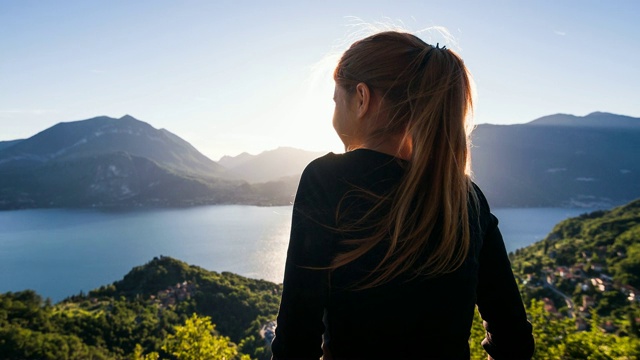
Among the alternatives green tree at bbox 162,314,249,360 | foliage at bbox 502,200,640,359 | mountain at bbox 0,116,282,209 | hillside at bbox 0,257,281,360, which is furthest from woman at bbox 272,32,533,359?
mountain at bbox 0,116,282,209

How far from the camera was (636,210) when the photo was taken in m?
46.5

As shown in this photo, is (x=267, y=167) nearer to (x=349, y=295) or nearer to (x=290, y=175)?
(x=290, y=175)

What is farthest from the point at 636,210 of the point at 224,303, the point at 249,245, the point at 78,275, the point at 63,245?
the point at 63,245

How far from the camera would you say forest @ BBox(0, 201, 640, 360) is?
23.6m

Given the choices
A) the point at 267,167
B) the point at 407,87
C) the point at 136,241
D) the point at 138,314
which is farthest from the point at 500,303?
the point at 267,167

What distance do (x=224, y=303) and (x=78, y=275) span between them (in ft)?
98.5

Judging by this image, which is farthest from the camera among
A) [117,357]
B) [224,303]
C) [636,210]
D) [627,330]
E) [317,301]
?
[636,210]

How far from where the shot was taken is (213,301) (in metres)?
35.0

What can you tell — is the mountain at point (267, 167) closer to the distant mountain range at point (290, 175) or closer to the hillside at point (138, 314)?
the distant mountain range at point (290, 175)

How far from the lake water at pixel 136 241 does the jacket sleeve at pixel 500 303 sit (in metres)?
33.7

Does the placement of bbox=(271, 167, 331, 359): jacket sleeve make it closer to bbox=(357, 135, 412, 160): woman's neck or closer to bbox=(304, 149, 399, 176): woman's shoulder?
bbox=(304, 149, 399, 176): woman's shoulder

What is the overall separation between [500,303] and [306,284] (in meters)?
0.55

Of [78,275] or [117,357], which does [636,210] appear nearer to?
[117,357]

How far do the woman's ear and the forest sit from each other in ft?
44.7
